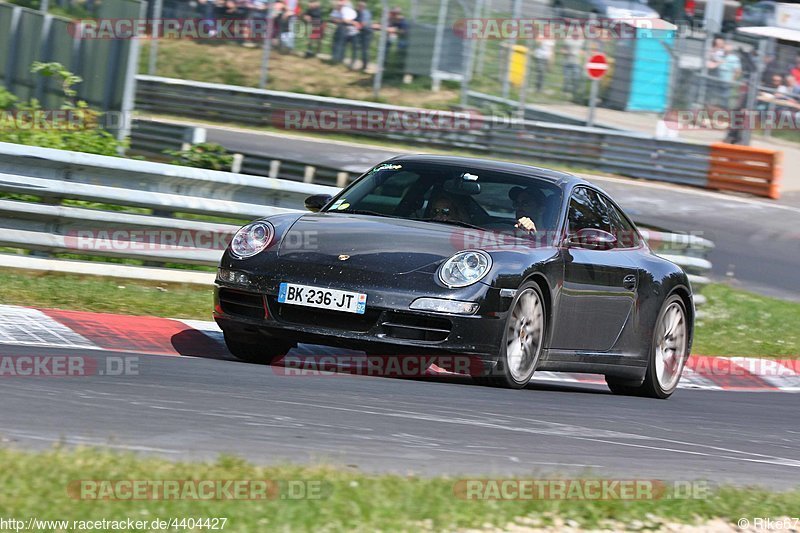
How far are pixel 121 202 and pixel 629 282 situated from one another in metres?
3.66

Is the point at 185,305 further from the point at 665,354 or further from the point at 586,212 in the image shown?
the point at 665,354

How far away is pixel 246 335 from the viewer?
7.14 m

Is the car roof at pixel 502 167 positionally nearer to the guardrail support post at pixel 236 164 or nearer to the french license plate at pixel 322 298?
the french license plate at pixel 322 298

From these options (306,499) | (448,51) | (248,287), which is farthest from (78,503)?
(448,51)

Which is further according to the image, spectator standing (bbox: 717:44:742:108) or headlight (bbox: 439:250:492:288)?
spectator standing (bbox: 717:44:742:108)

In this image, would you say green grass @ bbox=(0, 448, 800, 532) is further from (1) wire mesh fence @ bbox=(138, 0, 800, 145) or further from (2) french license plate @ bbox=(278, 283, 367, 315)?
(1) wire mesh fence @ bbox=(138, 0, 800, 145)

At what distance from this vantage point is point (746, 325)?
12.5 metres

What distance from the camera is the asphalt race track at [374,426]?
4727 millimetres

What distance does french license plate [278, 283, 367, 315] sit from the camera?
22.1 feet

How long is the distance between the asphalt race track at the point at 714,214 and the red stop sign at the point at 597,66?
296 cm

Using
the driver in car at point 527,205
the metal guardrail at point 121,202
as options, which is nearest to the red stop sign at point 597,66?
the metal guardrail at point 121,202

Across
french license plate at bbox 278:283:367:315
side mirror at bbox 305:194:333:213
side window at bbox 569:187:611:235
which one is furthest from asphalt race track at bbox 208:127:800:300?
french license plate at bbox 278:283:367:315

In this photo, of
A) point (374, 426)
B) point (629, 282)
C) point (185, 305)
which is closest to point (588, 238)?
point (629, 282)

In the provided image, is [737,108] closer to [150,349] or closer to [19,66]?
[19,66]
